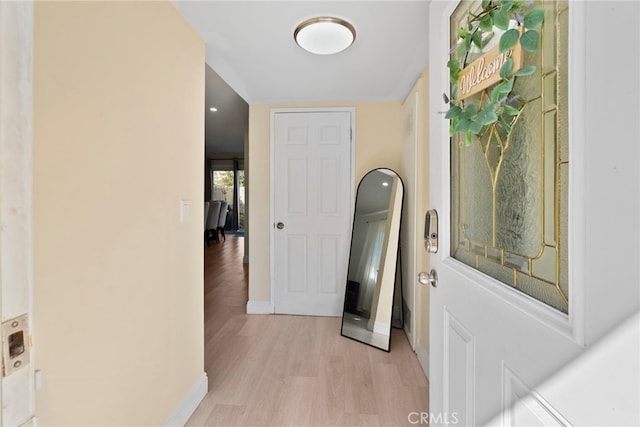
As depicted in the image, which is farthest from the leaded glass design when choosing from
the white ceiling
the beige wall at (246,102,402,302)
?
the beige wall at (246,102,402,302)

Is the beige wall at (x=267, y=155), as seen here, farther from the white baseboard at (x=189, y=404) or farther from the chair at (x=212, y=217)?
the chair at (x=212, y=217)

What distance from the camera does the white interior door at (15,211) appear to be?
491 mm

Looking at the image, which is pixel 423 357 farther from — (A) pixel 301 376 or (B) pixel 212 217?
(B) pixel 212 217

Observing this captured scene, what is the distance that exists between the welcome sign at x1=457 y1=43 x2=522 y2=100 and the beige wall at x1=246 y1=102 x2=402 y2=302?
6.61 ft

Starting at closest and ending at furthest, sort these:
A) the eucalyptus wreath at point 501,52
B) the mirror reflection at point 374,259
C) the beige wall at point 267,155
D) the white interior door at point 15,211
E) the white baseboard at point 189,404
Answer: the white interior door at point 15,211 < the eucalyptus wreath at point 501,52 < the white baseboard at point 189,404 < the mirror reflection at point 374,259 < the beige wall at point 267,155

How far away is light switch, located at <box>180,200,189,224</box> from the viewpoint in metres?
1.50

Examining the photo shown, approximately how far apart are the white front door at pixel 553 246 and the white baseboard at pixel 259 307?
2.26 m

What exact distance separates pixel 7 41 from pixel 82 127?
0.47 metres

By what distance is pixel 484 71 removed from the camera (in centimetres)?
74

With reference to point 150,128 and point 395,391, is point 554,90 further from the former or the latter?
point 395,391

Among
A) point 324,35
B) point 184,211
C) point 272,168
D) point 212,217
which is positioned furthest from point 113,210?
point 212,217

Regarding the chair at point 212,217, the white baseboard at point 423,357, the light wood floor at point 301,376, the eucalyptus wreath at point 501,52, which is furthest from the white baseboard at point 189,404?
the chair at point 212,217

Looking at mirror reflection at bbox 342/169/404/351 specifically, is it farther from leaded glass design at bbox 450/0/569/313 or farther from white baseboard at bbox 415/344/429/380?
leaded glass design at bbox 450/0/569/313

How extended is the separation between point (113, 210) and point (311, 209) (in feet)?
6.59
